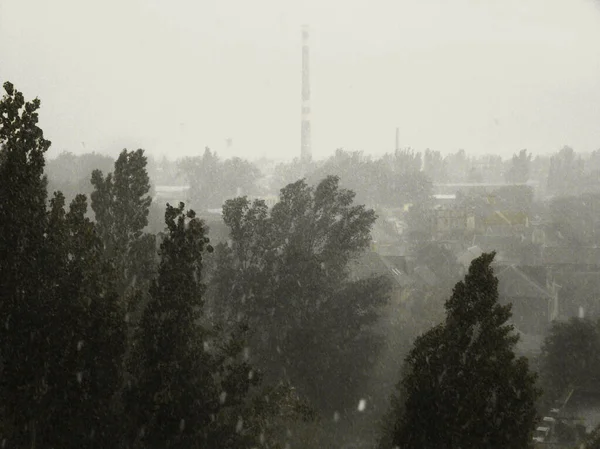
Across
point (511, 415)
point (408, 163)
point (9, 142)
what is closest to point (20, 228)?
point (9, 142)

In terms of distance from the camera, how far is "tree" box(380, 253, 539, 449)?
7297 mm

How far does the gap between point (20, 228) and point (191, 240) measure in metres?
1.98

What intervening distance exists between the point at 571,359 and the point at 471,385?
49.2ft

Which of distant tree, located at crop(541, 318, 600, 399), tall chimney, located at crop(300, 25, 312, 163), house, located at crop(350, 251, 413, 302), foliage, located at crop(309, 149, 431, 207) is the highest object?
tall chimney, located at crop(300, 25, 312, 163)

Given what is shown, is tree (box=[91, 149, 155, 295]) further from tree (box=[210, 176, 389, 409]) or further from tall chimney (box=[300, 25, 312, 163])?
tall chimney (box=[300, 25, 312, 163])

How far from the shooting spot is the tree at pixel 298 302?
16984 mm

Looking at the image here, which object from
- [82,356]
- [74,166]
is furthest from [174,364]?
[74,166]

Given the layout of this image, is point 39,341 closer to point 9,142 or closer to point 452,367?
point 9,142

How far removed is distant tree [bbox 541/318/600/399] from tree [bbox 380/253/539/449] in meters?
13.9

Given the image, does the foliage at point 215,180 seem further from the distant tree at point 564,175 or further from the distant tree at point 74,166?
the distant tree at point 564,175

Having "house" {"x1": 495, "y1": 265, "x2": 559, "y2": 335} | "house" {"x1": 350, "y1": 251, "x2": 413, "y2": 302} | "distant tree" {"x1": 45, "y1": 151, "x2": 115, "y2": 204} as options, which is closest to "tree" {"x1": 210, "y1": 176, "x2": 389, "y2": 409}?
"house" {"x1": 350, "y1": 251, "x2": 413, "y2": 302}

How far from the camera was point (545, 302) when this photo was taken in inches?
1201

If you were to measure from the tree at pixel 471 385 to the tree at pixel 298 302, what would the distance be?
373 inches

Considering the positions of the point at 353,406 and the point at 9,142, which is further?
the point at 353,406
